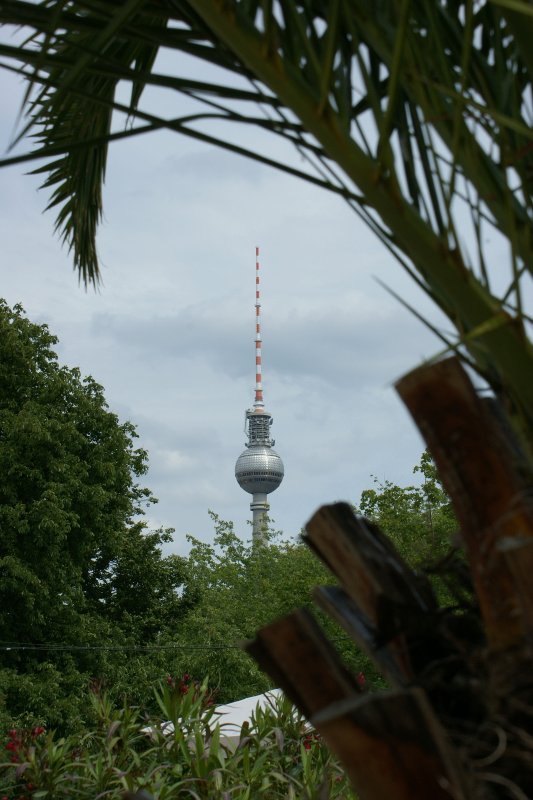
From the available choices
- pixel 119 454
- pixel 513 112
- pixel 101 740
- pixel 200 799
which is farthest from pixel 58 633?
pixel 513 112

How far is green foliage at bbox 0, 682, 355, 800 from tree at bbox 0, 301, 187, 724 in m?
12.2

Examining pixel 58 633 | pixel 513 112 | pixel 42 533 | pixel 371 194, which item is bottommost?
pixel 371 194

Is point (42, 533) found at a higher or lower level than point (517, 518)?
higher

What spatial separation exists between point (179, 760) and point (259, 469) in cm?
8781

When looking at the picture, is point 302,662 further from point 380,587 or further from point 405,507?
point 405,507

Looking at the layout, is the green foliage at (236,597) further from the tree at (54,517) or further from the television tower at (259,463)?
the television tower at (259,463)

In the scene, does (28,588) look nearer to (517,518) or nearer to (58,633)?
(58,633)

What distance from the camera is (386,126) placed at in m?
1.45

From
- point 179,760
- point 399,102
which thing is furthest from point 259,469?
point 399,102

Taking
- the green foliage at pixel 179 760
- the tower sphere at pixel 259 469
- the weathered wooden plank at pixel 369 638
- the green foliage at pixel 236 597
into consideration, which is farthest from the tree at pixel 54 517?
the tower sphere at pixel 259 469

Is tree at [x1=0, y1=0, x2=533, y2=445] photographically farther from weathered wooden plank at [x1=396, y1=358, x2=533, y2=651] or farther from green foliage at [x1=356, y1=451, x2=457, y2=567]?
green foliage at [x1=356, y1=451, x2=457, y2=567]

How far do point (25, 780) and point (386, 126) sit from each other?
541 cm

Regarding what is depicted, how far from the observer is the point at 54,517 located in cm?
1870

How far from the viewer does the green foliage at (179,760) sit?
17.8 ft
